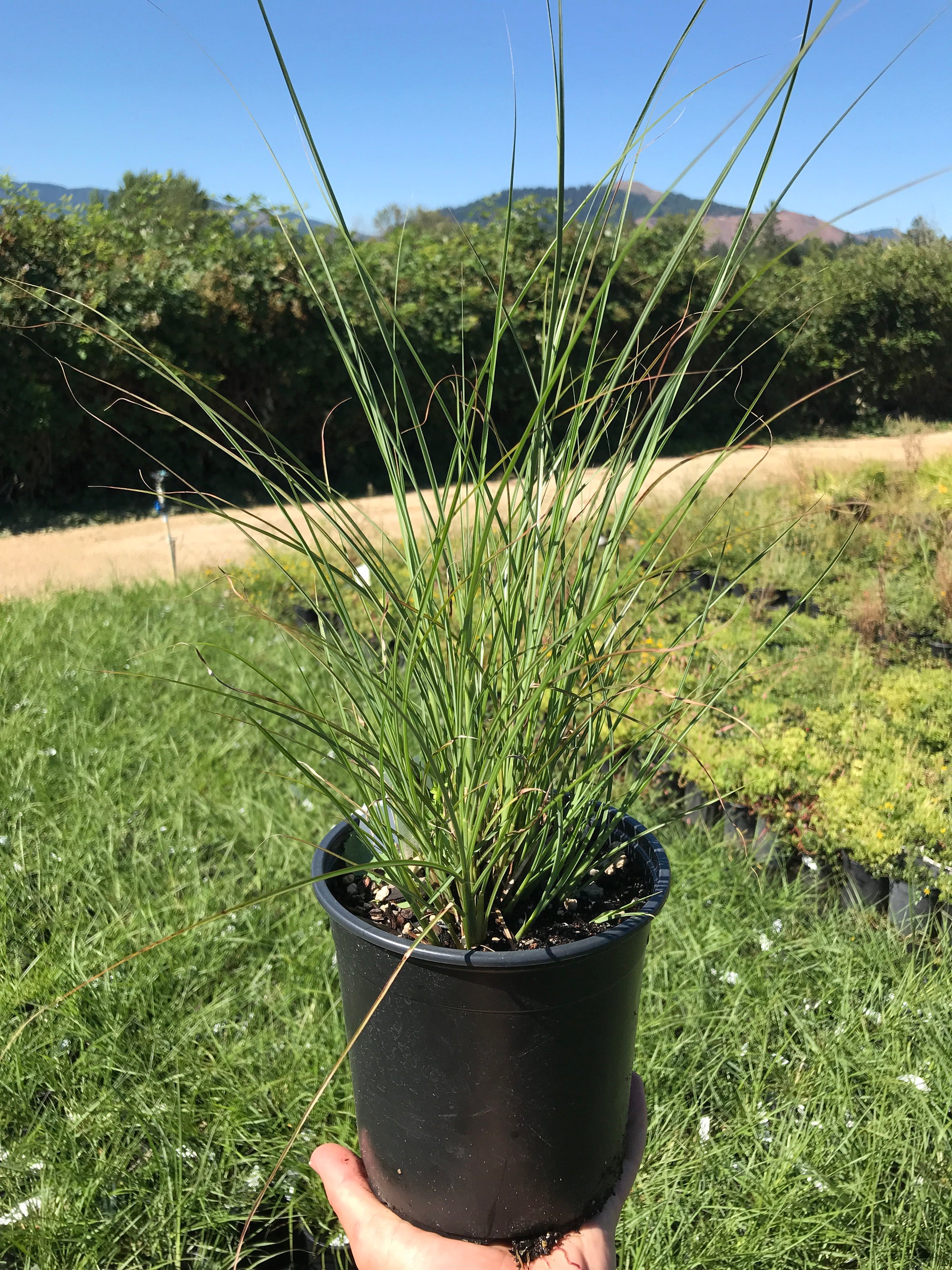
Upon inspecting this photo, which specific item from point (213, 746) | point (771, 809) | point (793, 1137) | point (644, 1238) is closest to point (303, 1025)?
point (644, 1238)

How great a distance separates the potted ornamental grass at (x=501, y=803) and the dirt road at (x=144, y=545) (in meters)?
4.29

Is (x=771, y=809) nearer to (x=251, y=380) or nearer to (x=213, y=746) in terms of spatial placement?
(x=213, y=746)

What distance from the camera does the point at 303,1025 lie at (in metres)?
1.78

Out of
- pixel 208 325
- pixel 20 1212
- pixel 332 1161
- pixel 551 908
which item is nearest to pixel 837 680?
pixel 551 908

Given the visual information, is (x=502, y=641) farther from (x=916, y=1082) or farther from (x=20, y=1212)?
(x=916, y=1082)

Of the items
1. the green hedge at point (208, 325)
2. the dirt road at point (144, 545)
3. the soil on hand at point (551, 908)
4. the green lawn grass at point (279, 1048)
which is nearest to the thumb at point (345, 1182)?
the soil on hand at point (551, 908)

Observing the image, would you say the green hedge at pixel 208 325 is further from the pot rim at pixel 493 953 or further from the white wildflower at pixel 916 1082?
the pot rim at pixel 493 953

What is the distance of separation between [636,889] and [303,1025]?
102 centimetres

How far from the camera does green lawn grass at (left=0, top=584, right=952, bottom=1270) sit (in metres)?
1.42

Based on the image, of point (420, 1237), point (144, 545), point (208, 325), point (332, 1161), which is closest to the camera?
point (420, 1237)

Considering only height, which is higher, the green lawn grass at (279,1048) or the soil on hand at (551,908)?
the soil on hand at (551,908)

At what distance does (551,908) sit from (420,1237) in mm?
377

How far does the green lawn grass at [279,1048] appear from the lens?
1424mm

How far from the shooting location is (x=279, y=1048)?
1.74 meters
